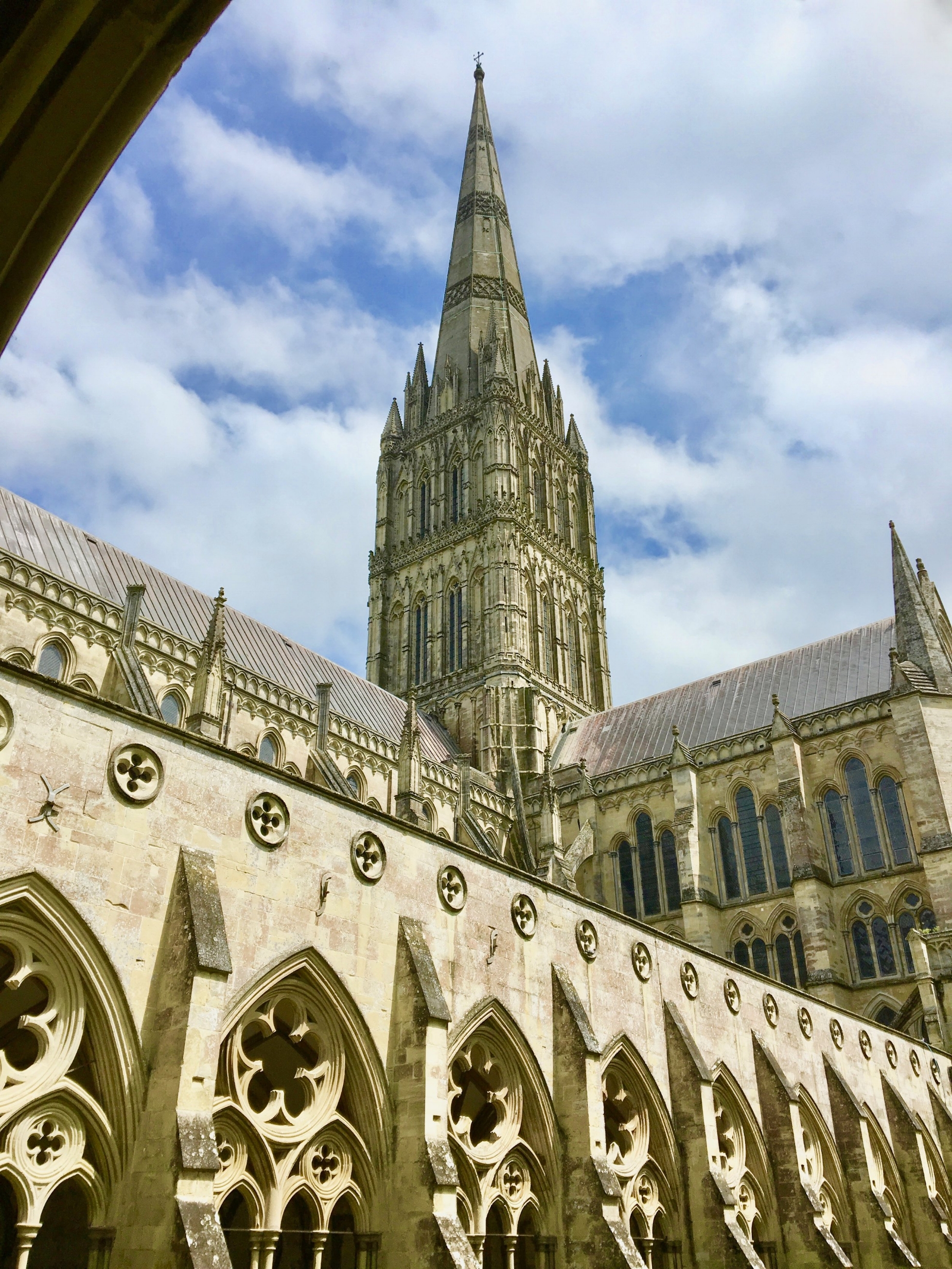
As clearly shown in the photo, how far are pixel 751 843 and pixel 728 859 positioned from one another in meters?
0.98

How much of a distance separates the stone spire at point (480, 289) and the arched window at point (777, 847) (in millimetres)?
26818

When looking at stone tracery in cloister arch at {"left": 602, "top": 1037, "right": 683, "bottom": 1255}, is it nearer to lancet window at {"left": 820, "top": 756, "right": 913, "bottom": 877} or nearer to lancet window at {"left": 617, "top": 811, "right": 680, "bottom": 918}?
lancet window at {"left": 820, "top": 756, "right": 913, "bottom": 877}

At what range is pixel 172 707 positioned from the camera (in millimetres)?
26000

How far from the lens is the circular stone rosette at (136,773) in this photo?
9.52 meters

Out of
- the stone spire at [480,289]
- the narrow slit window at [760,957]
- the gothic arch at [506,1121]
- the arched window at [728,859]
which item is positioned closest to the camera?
the gothic arch at [506,1121]

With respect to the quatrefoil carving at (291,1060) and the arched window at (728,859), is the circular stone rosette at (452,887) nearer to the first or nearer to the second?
the quatrefoil carving at (291,1060)

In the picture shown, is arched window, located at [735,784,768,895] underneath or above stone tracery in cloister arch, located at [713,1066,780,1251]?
above

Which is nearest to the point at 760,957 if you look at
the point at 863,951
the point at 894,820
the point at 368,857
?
the point at 863,951

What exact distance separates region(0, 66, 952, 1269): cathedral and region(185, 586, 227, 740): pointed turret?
0.13 metres

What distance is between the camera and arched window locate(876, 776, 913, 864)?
102 ft

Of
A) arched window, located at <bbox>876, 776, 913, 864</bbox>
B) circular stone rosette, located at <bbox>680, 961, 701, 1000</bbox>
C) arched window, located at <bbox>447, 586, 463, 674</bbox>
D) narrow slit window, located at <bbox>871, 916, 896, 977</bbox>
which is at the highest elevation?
arched window, located at <bbox>447, 586, 463, 674</bbox>

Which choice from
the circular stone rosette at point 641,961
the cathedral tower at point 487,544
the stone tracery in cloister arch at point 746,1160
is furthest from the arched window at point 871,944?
the circular stone rosette at point 641,961

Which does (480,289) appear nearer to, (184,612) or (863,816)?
(184,612)

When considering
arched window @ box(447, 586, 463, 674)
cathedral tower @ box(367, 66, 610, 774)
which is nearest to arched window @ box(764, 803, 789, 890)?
cathedral tower @ box(367, 66, 610, 774)
